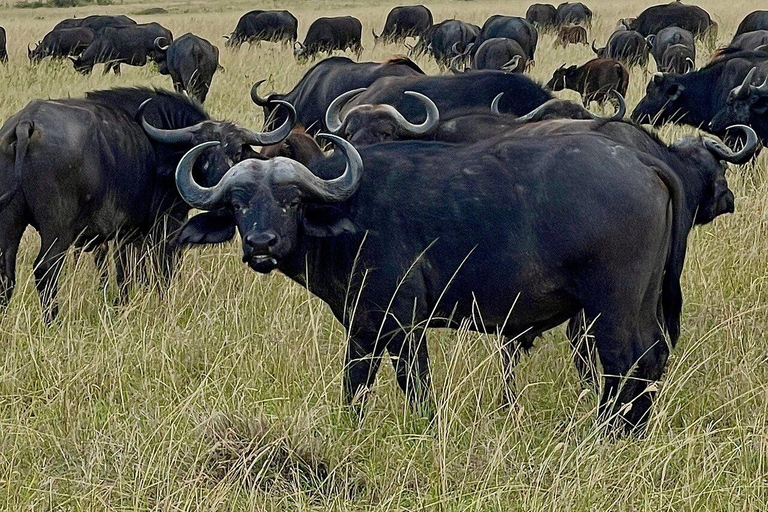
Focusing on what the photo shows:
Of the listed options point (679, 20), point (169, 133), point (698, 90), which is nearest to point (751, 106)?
point (698, 90)

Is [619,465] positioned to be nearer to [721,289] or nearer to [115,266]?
[721,289]

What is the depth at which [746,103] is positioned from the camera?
857cm

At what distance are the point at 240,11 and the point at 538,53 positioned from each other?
2540 cm

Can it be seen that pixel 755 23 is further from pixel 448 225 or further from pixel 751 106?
pixel 448 225

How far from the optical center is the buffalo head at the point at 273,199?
4.00 meters

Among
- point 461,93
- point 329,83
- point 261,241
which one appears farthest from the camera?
point 329,83

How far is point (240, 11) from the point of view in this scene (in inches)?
1759

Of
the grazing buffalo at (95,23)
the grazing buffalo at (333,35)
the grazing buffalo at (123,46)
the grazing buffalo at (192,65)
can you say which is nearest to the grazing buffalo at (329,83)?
the grazing buffalo at (192,65)

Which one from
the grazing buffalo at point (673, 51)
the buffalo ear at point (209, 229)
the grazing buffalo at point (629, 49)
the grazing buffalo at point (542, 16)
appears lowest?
the grazing buffalo at point (542, 16)

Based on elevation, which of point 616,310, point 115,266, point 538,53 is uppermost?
point 616,310

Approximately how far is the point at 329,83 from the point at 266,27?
1537cm

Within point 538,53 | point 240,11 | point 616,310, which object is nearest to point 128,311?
point 616,310

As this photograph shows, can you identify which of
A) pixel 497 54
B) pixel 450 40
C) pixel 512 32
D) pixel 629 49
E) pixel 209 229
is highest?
pixel 209 229

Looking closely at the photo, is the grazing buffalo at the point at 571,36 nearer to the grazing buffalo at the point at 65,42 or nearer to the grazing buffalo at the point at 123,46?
the grazing buffalo at the point at 123,46
